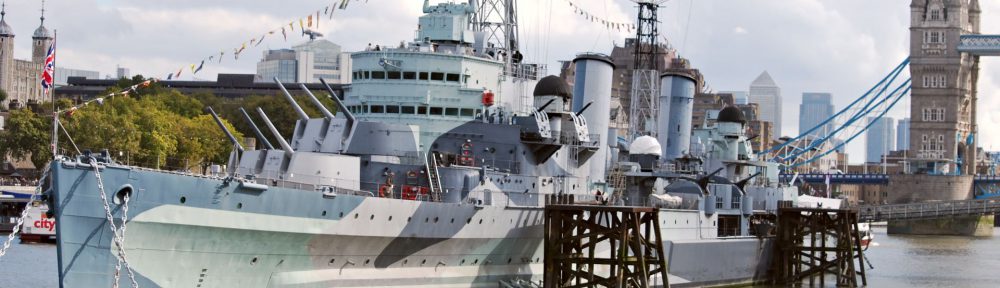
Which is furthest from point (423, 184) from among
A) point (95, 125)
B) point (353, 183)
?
point (95, 125)

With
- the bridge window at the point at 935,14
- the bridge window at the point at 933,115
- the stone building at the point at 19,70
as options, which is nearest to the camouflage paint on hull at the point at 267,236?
the bridge window at the point at 933,115

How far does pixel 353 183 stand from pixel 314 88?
291ft

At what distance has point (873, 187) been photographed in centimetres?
19100

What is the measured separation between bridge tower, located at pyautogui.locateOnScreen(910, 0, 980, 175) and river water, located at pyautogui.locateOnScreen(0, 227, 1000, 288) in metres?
46.5

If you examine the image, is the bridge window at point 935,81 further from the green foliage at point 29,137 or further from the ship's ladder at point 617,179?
the ship's ladder at point 617,179

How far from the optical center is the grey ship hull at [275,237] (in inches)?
1069

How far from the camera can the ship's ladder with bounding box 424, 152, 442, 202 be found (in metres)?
33.8

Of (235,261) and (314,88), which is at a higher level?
(314,88)

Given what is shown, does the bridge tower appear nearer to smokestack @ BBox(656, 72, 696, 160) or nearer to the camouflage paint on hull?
smokestack @ BBox(656, 72, 696, 160)

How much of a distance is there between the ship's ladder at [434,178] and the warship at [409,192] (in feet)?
0.21

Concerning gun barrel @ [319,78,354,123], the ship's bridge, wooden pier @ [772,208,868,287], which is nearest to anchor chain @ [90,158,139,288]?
gun barrel @ [319,78,354,123]

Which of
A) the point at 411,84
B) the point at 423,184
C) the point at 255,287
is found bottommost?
the point at 255,287

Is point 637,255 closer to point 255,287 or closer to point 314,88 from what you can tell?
point 255,287

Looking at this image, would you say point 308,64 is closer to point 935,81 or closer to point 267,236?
point 935,81
